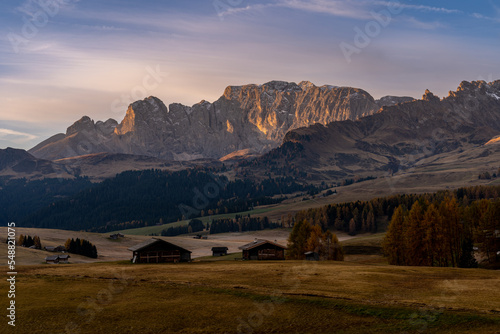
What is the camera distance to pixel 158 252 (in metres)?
99.4

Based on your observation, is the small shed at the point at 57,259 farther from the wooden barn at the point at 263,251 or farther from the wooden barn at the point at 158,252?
the wooden barn at the point at 263,251

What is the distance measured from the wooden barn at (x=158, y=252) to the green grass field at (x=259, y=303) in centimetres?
2988

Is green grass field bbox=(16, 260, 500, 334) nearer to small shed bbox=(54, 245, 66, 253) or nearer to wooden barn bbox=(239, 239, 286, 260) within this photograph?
wooden barn bbox=(239, 239, 286, 260)

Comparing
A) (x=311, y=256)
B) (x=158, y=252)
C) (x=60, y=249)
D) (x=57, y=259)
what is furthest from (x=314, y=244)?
(x=60, y=249)

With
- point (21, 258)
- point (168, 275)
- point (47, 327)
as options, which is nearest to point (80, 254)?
point (21, 258)

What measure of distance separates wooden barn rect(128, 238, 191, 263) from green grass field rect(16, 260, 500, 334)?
29880mm

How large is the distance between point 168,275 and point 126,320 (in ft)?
79.3

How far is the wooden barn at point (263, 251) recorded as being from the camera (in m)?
114

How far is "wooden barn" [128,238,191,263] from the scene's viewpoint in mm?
97250

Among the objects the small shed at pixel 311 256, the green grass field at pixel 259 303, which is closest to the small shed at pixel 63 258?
the green grass field at pixel 259 303

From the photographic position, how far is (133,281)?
61219 millimetres

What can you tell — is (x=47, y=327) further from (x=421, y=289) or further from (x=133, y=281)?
(x=421, y=289)

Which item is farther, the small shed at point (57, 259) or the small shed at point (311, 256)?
the small shed at point (57, 259)

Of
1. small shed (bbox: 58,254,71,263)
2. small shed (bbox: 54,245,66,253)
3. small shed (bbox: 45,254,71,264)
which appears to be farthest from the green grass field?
small shed (bbox: 54,245,66,253)
